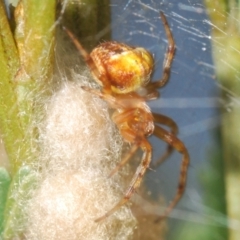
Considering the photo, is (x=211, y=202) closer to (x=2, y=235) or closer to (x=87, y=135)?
(x=87, y=135)

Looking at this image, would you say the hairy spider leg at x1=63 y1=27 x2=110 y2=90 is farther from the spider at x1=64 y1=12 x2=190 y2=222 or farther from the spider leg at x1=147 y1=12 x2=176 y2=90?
the spider leg at x1=147 y1=12 x2=176 y2=90

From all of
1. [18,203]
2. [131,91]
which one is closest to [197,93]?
[131,91]

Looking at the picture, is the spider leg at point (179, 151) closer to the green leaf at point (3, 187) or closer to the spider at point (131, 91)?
the spider at point (131, 91)

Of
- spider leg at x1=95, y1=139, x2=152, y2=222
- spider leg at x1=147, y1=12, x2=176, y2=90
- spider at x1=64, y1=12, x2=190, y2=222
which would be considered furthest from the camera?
spider leg at x1=147, y1=12, x2=176, y2=90

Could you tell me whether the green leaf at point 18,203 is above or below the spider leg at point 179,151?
above

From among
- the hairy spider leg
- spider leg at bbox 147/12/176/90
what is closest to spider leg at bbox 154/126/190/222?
spider leg at bbox 147/12/176/90

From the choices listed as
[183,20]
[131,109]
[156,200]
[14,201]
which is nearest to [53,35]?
[14,201]

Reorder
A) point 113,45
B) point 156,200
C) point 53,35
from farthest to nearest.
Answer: point 156,200 → point 113,45 → point 53,35

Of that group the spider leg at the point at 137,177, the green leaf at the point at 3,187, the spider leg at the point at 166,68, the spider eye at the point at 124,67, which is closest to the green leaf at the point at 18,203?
the green leaf at the point at 3,187
